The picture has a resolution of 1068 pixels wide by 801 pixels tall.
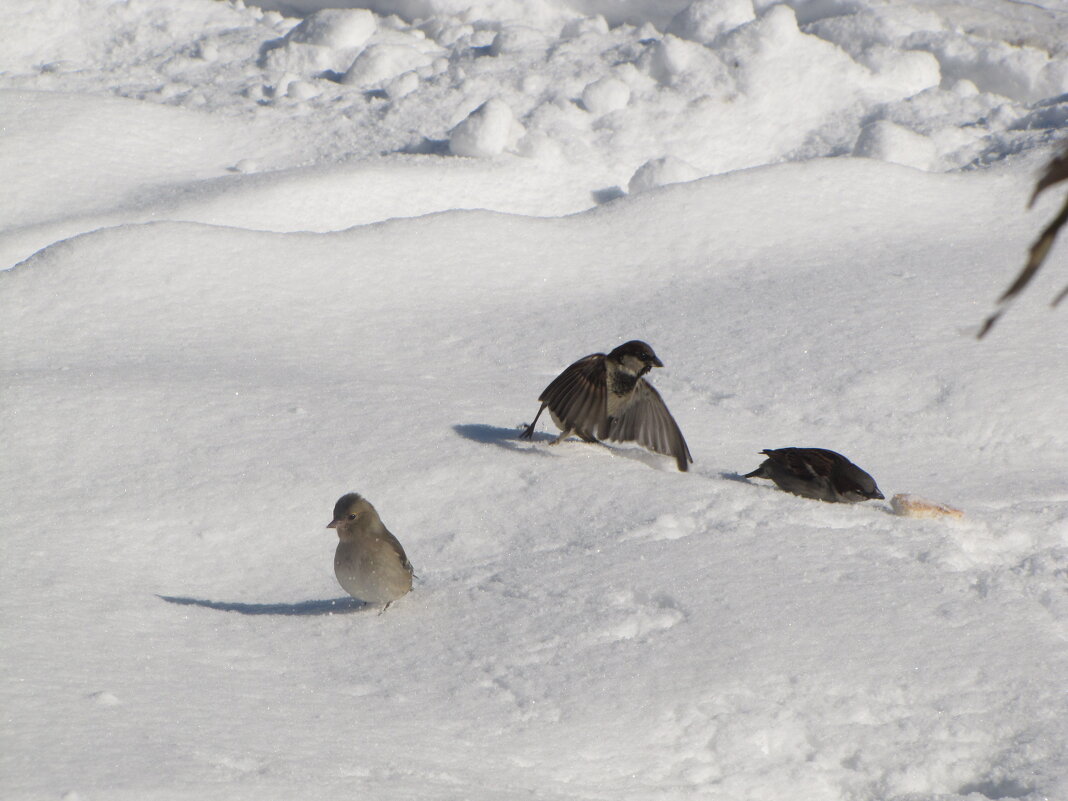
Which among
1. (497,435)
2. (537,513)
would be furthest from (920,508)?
(497,435)

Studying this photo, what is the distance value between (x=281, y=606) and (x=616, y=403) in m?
1.47

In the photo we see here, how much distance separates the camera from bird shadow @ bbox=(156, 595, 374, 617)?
3.22 m

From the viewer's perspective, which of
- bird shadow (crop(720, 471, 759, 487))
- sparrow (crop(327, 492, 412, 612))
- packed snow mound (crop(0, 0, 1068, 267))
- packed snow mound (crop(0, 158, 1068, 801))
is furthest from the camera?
packed snow mound (crop(0, 0, 1068, 267))

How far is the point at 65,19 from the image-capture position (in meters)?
10.7

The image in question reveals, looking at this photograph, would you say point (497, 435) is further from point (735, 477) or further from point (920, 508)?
point (920, 508)

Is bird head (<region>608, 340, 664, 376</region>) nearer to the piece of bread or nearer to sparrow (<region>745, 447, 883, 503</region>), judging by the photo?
sparrow (<region>745, 447, 883, 503</region>)

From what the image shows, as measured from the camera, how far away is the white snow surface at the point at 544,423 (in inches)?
100

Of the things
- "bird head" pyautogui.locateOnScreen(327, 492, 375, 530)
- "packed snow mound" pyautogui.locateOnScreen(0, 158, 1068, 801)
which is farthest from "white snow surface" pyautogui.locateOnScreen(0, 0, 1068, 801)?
"bird head" pyautogui.locateOnScreen(327, 492, 375, 530)

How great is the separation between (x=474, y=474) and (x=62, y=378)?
179 cm

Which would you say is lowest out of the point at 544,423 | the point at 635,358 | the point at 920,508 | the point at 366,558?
the point at 544,423

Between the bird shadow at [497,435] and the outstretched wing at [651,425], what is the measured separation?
1.01 ft

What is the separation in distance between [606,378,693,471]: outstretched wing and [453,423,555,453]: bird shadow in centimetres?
31

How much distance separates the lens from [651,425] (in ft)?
13.6

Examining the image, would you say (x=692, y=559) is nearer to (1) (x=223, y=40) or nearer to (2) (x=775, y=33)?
(2) (x=775, y=33)
